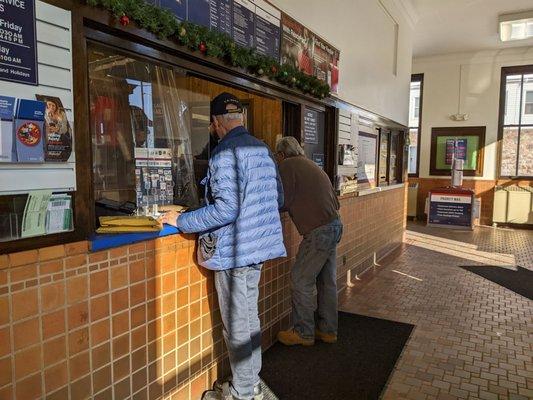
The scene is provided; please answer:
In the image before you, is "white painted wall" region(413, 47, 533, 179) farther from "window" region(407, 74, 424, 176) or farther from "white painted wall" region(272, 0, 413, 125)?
"white painted wall" region(272, 0, 413, 125)

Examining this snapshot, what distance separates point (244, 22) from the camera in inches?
115

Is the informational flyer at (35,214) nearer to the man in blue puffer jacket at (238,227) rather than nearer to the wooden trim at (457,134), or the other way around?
the man in blue puffer jacket at (238,227)

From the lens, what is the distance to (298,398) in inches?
101

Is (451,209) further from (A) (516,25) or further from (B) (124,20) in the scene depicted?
(B) (124,20)

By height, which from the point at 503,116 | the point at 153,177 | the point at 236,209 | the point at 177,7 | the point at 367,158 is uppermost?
the point at 503,116

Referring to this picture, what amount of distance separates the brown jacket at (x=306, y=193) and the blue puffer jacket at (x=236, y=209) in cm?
72

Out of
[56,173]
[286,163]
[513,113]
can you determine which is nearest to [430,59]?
[513,113]

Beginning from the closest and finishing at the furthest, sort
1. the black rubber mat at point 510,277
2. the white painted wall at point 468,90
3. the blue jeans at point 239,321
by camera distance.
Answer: the blue jeans at point 239,321, the black rubber mat at point 510,277, the white painted wall at point 468,90

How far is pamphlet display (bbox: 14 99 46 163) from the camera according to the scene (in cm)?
155

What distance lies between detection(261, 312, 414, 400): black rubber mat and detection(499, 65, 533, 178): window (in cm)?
758

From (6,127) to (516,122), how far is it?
10.5m

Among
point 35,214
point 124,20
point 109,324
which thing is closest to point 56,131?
point 35,214

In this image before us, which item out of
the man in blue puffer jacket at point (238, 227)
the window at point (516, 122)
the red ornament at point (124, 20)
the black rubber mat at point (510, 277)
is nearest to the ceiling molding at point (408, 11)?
the window at point (516, 122)

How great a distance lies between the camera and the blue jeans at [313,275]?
122 inches
